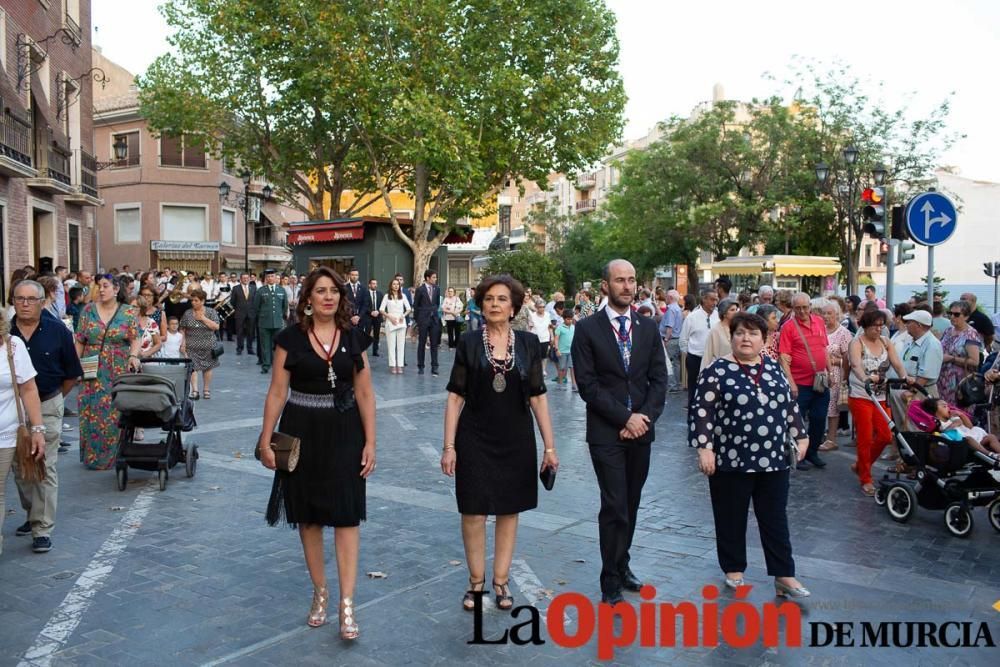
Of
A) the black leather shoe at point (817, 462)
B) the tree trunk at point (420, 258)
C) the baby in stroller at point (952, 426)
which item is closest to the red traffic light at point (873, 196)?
the black leather shoe at point (817, 462)

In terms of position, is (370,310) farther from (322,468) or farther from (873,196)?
(322,468)

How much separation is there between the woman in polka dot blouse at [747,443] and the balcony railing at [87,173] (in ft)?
75.4

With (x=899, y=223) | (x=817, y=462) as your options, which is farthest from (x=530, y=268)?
(x=817, y=462)

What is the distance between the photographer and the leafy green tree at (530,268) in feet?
101

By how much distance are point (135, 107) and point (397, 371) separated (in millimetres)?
30273

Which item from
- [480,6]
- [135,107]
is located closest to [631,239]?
[480,6]

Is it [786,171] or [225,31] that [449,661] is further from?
[786,171]

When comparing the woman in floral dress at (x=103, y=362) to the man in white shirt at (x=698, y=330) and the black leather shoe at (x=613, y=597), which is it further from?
the man in white shirt at (x=698, y=330)

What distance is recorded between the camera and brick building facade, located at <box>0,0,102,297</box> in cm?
1814

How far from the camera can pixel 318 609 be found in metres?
4.75

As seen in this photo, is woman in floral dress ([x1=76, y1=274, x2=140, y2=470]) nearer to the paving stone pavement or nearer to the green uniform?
the paving stone pavement

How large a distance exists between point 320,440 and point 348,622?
3.03 ft

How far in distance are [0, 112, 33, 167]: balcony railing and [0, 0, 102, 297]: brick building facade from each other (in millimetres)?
20

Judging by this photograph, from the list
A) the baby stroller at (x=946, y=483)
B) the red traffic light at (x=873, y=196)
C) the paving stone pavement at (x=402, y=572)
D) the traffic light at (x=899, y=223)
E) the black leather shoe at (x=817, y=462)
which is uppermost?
the red traffic light at (x=873, y=196)
